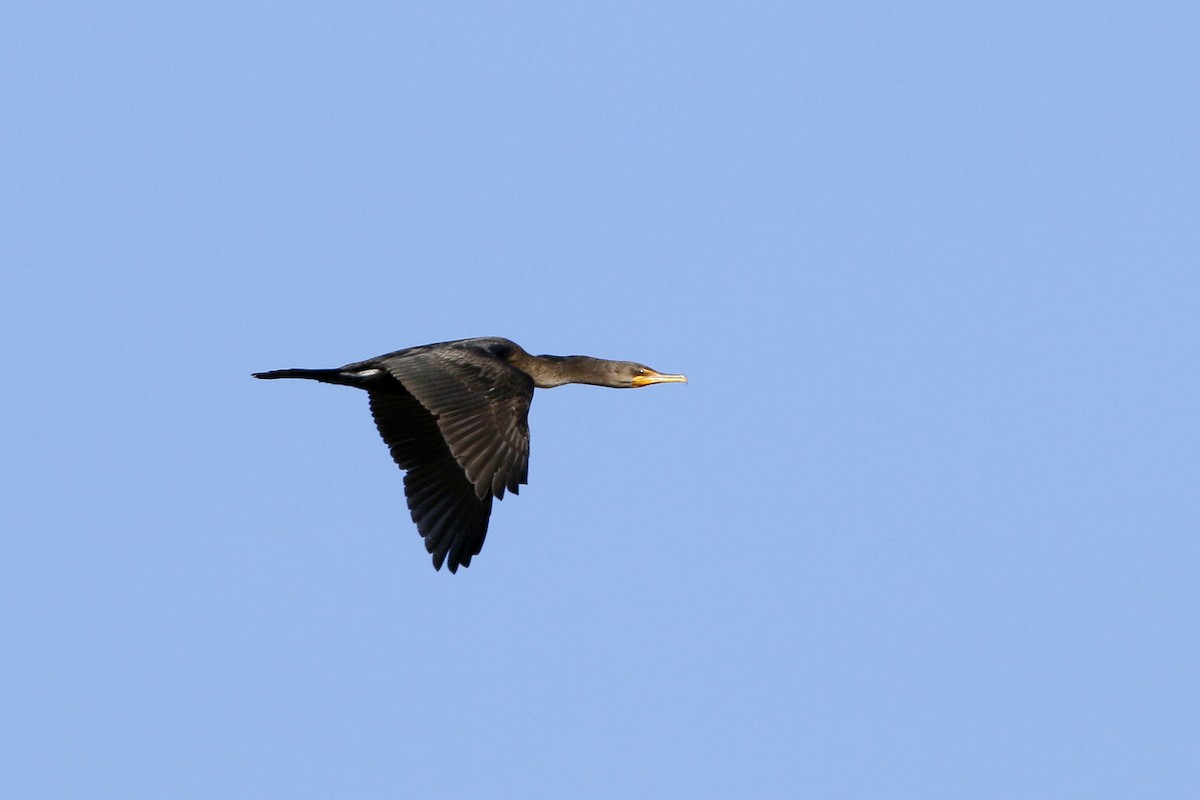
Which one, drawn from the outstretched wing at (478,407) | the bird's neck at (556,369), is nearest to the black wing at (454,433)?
the outstretched wing at (478,407)

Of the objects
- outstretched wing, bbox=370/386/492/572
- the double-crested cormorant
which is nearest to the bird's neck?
the double-crested cormorant

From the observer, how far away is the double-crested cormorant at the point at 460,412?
13578mm

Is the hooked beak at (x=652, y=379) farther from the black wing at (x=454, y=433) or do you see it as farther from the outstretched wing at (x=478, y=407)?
the outstretched wing at (x=478, y=407)

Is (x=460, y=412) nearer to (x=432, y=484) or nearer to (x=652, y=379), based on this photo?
(x=432, y=484)

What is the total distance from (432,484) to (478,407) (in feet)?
8.68

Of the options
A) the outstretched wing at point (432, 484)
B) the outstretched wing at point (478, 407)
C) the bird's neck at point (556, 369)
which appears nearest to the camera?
the outstretched wing at point (478, 407)

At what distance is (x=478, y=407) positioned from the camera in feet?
45.4

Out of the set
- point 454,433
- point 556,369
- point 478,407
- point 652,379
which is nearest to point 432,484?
point 556,369

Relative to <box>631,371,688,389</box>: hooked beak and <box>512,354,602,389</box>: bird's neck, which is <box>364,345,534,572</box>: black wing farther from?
<box>631,371,688,389</box>: hooked beak

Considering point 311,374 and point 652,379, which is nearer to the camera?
point 311,374

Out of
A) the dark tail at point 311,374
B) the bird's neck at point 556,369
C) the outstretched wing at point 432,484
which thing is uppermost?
the bird's neck at point 556,369

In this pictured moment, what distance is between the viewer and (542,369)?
16812 mm

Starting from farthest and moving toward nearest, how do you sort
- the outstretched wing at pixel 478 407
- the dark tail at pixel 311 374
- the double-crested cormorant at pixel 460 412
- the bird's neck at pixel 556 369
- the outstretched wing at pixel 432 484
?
the bird's neck at pixel 556 369
the outstretched wing at pixel 432 484
the dark tail at pixel 311 374
the double-crested cormorant at pixel 460 412
the outstretched wing at pixel 478 407

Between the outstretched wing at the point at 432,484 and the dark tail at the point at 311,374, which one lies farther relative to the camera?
the outstretched wing at the point at 432,484
